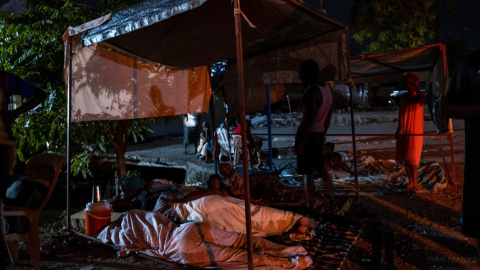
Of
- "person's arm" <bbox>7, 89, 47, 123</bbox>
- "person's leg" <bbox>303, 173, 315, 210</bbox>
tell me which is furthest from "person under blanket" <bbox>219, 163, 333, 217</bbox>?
"person's arm" <bbox>7, 89, 47, 123</bbox>

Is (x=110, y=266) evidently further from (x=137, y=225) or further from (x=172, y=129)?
(x=172, y=129)

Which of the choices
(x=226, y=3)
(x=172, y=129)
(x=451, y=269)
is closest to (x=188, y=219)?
(x=226, y=3)

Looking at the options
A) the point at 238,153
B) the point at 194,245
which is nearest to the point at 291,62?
the point at 194,245

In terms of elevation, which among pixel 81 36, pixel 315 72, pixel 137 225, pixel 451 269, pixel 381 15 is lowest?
pixel 451 269

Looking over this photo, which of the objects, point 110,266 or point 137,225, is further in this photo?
point 137,225

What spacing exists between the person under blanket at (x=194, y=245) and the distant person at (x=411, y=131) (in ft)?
13.0

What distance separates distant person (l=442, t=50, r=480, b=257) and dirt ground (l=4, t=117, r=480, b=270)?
3.21ft

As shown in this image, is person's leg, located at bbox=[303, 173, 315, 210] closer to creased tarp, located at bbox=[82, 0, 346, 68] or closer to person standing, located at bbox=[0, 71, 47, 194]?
creased tarp, located at bbox=[82, 0, 346, 68]

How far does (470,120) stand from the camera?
2281 mm

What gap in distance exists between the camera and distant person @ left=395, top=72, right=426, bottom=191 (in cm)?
667

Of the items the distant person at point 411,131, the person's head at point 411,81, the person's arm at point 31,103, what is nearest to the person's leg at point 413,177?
the distant person at point 411,131

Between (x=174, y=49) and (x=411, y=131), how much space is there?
4.49 m

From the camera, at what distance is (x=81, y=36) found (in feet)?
14.9

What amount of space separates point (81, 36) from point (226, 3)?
199 centimetres
